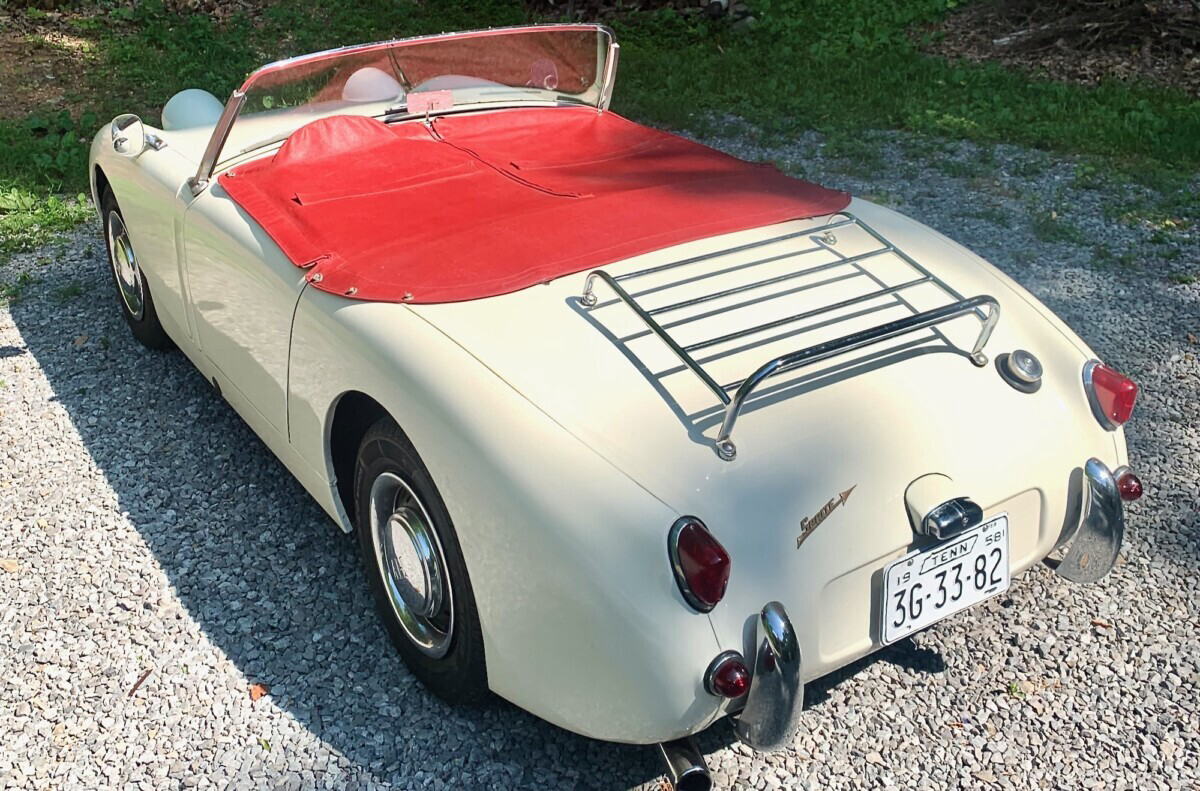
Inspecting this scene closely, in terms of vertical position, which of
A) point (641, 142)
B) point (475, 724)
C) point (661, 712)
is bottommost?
point (475, 724)

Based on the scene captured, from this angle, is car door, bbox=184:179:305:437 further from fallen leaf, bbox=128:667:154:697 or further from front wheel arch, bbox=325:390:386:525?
fallen leaf, bbox=128:667:154:697

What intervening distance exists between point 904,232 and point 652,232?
29.0 inches

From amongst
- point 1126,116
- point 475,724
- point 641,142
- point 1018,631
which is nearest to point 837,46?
point 1126,116

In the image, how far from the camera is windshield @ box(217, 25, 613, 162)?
3070 mm

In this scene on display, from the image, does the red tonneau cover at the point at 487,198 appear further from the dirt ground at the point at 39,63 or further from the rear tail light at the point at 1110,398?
the dirt ground at the point at 39,63

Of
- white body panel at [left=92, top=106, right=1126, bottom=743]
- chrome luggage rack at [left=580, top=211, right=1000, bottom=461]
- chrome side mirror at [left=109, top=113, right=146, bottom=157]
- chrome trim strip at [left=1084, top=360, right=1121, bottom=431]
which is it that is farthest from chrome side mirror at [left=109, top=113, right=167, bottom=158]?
chrome trim strip at [left=1084, top=360, right=1121, bottom=431]

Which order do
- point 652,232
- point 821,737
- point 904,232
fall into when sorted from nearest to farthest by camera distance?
point 821,737 < point 652,232 < point 904,232

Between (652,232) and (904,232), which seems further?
(904,232)

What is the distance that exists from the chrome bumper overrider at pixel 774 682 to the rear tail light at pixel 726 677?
0.04 m

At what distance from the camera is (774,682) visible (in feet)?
6.07

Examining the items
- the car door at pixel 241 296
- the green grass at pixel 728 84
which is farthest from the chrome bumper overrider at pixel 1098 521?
the green grass at pixel 728 84

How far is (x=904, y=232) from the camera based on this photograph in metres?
2.83

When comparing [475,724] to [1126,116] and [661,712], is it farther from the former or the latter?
[1126,116]

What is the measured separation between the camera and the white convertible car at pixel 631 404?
1883 millimetres
